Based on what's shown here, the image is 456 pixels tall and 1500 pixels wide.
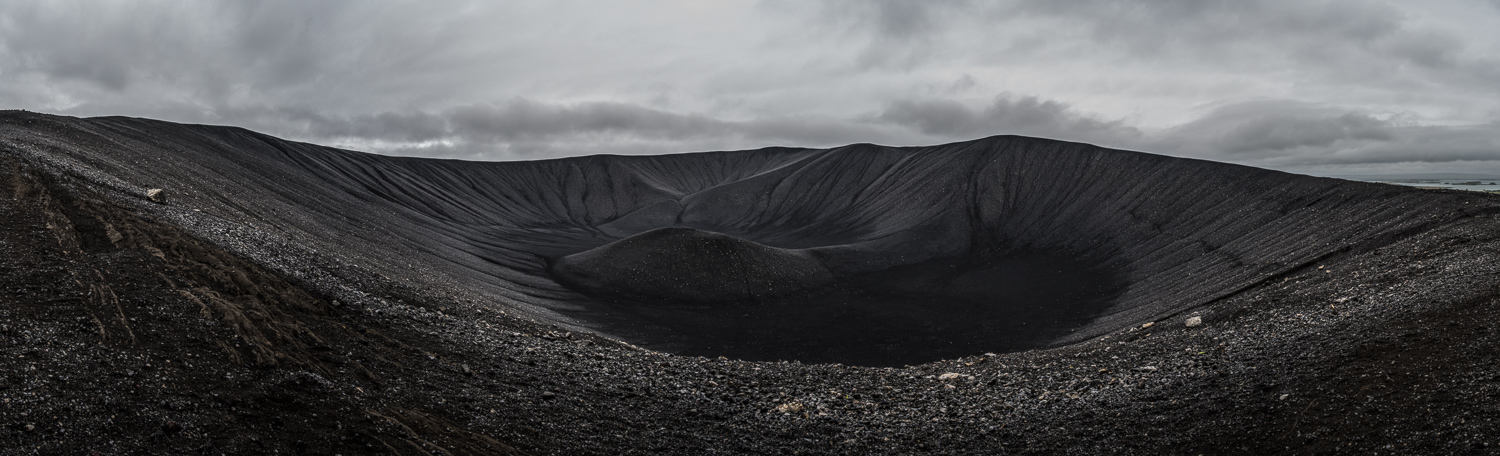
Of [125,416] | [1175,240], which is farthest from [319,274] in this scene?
[1175,240]

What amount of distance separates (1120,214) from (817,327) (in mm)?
25574

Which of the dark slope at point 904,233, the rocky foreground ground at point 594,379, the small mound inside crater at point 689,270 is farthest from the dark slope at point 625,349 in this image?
the small mound inside crater at point 689,270

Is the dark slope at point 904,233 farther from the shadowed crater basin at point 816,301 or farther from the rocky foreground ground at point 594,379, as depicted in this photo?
the rocky foreground ground at point 594,379

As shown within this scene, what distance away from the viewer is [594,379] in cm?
1377

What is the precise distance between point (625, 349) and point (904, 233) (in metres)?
33.4

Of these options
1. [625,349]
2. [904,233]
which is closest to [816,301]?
[904,233]

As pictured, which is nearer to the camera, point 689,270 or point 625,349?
point 625,349

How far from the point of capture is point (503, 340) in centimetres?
1584

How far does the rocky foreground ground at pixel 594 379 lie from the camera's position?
342 inches

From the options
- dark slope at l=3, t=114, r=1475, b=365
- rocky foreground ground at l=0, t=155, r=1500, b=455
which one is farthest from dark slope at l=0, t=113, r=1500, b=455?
dark slope at l=3, t=114, r=1475, b=365

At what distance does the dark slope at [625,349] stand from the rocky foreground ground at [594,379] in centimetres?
5

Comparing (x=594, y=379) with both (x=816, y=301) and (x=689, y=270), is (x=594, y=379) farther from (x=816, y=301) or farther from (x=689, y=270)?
(x=689, y=270)

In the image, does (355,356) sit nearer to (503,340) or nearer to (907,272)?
(503,340)

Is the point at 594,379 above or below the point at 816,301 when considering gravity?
above
